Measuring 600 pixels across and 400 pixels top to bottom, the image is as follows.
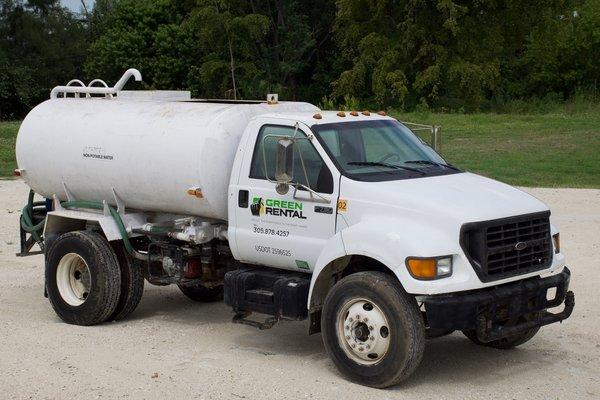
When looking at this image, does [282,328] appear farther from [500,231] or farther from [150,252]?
[500,231]

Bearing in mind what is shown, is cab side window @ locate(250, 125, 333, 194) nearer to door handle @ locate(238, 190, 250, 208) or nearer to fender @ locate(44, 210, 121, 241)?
door handle @ locate(238, 190, 250, 208)

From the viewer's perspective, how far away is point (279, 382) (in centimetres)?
902

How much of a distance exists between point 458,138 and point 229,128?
78.7 feet

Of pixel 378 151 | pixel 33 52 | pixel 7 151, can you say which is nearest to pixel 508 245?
pixel 378 151

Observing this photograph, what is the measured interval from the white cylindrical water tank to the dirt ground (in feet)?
4.27

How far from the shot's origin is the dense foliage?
56.3 m

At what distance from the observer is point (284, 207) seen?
9.75m

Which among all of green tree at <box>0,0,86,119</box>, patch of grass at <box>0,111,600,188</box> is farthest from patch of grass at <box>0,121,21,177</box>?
green tree at <box>0,0,86,119</box>

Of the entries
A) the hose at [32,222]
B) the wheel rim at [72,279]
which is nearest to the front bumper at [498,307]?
the wheel rim at [72,279]

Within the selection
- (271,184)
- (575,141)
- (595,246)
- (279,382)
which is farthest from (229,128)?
(575,141)

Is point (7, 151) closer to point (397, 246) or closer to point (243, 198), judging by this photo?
point (243, 198)

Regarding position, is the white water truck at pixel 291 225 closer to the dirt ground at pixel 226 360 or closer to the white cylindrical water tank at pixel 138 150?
the white cylindrical water tank at pixel 138 150

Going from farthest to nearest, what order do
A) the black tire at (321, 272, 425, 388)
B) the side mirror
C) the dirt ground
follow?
the side mirror
the dirt ground
the black tire at (321, 272, 425, 388)

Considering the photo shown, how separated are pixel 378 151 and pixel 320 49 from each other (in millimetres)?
63160
